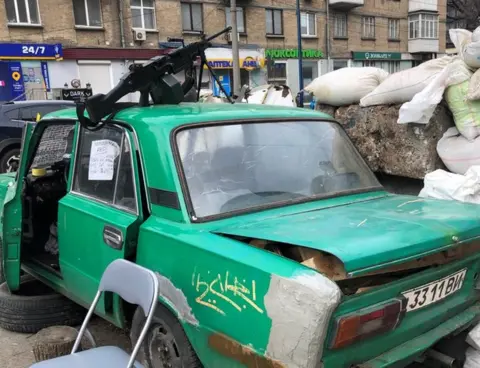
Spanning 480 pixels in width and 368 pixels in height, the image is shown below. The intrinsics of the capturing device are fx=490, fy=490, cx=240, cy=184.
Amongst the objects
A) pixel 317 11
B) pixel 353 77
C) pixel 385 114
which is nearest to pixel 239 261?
pixel 385 114

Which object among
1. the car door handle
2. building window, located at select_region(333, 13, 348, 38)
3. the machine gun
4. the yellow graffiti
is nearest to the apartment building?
building window, located at select_region(333, 13, 348, 38)

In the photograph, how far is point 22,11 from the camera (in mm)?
20594

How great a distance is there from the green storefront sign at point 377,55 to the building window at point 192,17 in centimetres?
1121

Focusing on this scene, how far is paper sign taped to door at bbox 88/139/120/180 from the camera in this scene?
2914mm

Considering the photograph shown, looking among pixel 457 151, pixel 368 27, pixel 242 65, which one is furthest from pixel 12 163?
pixel 368 27

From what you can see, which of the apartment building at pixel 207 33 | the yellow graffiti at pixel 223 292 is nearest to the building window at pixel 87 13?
the apartment building at pixel 207 33

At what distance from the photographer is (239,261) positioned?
1978 millimetres

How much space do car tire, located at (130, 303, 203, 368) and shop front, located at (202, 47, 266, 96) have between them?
23610 mm

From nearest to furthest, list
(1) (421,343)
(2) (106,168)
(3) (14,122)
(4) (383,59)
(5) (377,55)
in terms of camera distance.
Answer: (1) (421,343) < (2) (106,168) < (3) (14,122) < (5) (377,55) < (4) (383,59)

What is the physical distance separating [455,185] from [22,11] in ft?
69.7

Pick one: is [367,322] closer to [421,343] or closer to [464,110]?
[421,343]

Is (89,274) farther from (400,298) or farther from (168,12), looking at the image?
(168,12)

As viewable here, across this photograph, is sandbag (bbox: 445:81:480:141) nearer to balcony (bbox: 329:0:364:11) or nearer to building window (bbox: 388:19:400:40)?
balcony (bbox: 329:0:364:11)

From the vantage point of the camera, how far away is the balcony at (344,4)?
1199 inches
